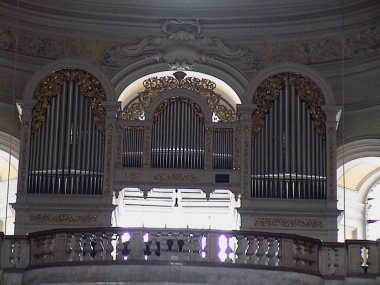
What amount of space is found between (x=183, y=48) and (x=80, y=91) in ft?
7.47

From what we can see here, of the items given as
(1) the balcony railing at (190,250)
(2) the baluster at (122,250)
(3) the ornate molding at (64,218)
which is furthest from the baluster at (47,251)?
(3) the ornate molding at (64,218)

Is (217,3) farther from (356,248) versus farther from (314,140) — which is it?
(356,248)

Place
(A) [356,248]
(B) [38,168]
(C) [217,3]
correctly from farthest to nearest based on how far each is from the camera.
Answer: (C) [217,3]
(B) [38,168]
(A) [356,248]

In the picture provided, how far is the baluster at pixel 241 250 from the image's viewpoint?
722 inches

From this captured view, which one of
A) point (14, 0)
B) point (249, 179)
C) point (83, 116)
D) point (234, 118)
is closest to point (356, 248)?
point (249, 179)

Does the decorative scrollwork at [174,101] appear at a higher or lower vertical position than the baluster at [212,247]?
higher

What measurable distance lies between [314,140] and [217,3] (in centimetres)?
347

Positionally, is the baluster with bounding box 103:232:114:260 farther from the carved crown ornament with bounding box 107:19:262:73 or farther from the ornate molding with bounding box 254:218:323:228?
Result: the carved crown ornament with bounding box 107:19:262:73

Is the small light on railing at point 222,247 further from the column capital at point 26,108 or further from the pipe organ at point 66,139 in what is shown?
the column capital at point 26,108

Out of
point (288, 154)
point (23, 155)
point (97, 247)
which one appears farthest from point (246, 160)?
point (97, 247)

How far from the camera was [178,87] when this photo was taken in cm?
2292

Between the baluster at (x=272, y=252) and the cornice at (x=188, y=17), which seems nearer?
the baluster at (x=272, y=252)

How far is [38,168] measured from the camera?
70.7 feet

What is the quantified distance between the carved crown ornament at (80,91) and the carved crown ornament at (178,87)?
1.78ft
